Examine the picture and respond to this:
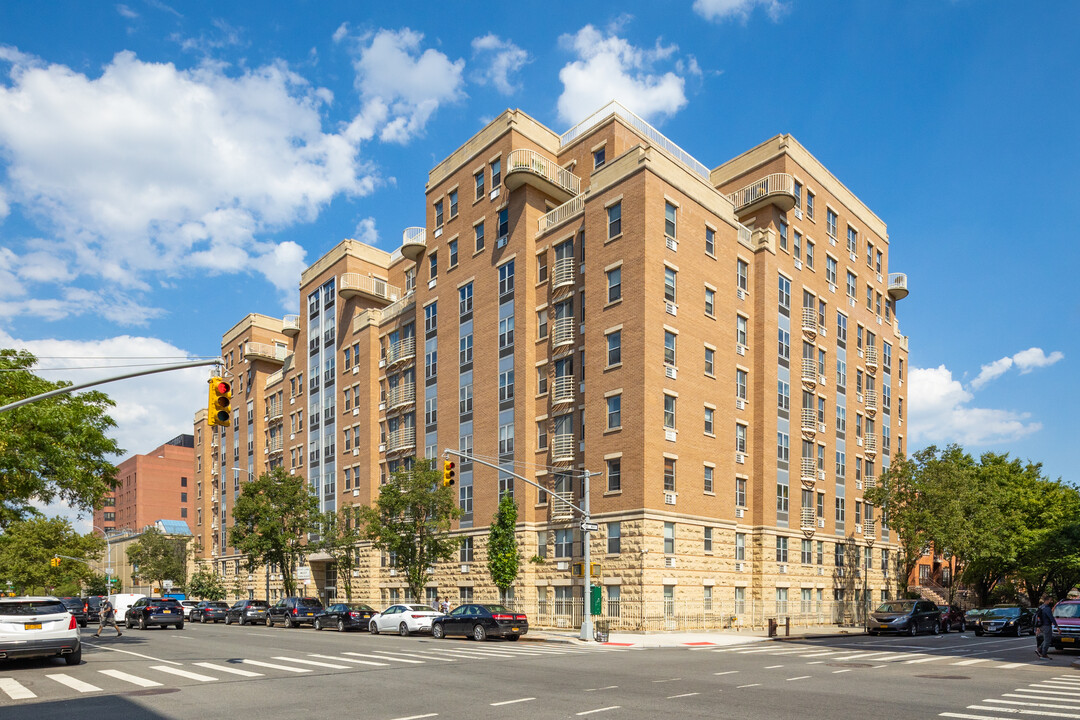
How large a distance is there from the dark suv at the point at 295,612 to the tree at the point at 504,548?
1167 cm

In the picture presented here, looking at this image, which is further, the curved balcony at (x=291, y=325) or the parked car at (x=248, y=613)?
the curved balcony at (x=291, y=325)

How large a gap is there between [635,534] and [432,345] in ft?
73.3

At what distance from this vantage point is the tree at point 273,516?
59156 millimetres

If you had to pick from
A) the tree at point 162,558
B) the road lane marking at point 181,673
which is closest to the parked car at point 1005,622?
the road lane marking at point 181,673

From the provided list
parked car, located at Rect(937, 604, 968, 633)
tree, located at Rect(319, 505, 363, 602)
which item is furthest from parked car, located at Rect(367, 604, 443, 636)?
parked car, located at Rect(937, 604, 968, 633)

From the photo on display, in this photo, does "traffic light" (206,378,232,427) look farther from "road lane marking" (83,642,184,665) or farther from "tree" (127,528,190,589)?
"tree" (127,528,190,589)

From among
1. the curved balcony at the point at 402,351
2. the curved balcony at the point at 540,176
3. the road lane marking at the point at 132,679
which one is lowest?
the road lane marking at the point at 132,679

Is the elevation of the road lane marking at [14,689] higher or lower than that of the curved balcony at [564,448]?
lower

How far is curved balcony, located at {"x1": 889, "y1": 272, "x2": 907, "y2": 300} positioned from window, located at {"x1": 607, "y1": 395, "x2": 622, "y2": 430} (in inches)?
1386

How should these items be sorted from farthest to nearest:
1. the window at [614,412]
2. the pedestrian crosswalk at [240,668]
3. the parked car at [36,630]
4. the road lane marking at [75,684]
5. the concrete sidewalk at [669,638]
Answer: the window at [614,412], the concrete sidewalk at [669,638], the parked car at [36,630], the pedestrian crosswalk at [240,668], the road lane marking at [75,684]

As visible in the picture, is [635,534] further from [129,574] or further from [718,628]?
[129,574]

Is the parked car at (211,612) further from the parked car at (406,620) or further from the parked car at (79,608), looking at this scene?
the parked car at (406,620)

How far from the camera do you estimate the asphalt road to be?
557 inches

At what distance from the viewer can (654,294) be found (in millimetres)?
41094
